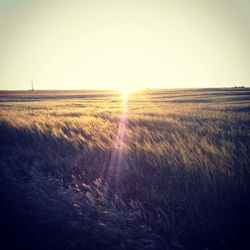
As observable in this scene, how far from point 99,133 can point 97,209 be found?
4462 millimetres

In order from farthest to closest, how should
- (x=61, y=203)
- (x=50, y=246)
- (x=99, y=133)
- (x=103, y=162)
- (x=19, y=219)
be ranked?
(x=99, y=133), (x=103, y=162), (x=61, y=203), (x=19, y=219), (x=50, y=246)

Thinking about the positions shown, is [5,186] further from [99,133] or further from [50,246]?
[99,133]

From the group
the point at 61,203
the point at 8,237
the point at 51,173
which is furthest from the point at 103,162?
the point at 8,237

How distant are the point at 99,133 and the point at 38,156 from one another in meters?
1.92

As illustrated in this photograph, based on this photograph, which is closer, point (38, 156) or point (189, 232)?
point (189, 232)

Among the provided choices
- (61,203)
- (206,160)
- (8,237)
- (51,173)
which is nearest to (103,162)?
(51,173)

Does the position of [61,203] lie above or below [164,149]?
below

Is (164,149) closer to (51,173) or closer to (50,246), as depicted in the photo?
(51,173)

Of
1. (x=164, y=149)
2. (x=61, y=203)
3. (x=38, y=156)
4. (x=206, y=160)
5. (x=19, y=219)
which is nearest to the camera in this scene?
(x=19, y=219)

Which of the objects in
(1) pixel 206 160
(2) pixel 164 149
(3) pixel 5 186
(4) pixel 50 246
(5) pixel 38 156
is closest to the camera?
(4) pixel 50 246

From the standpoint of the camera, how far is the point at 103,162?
5.92m

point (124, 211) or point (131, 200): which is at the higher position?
point (131, 200)

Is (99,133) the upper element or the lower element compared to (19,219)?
upper

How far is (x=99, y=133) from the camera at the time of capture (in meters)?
8.22
